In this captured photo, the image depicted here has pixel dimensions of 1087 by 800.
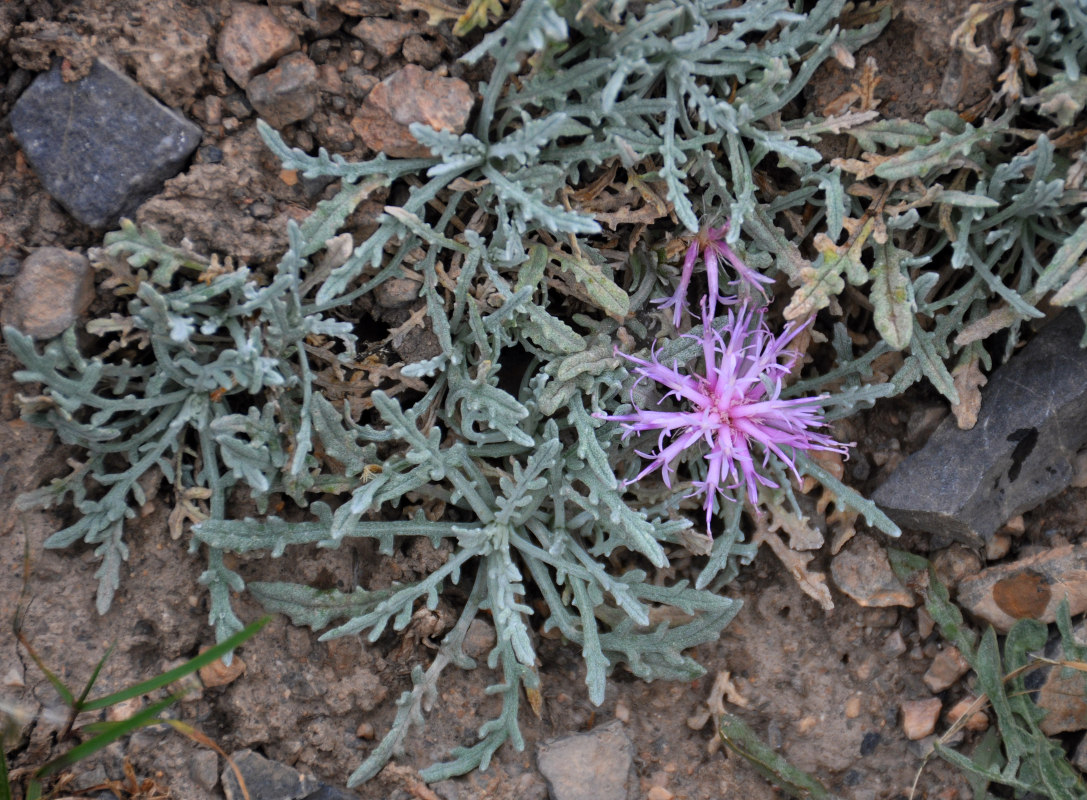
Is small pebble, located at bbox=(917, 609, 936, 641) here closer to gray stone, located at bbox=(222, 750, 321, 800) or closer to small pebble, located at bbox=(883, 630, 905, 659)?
small pebble, located at bbox=(883, 630, 905, 659)

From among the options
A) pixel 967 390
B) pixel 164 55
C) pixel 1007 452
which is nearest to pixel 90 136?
pixel 164 55

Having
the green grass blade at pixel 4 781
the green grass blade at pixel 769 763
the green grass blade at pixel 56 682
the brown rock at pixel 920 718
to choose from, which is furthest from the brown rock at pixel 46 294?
the brown rock at pixel 920 718

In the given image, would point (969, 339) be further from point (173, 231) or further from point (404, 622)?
point (173, 231)

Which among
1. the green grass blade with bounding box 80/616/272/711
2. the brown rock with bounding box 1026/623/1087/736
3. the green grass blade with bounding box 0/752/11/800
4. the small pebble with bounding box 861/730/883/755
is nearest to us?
the green grass blade with bounding box 80/616/272/711

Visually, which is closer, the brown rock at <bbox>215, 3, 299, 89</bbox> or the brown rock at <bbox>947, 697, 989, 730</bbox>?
the brown rock at <bbox>215, 3, 299, 89</bbox>

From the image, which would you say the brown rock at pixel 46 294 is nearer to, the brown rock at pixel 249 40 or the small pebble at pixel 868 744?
the brown rock at pixel 249 40

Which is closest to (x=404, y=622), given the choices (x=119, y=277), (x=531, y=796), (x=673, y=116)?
(x=531, y=796)

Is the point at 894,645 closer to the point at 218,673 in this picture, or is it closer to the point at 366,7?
the point at 218,673

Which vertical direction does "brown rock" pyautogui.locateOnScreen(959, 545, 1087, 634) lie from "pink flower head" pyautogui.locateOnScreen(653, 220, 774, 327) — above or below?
below

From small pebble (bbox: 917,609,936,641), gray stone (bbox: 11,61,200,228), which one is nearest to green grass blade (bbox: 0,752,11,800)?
gray stone (bbox: 11,61,200,228)
